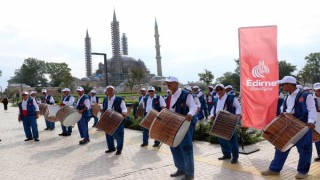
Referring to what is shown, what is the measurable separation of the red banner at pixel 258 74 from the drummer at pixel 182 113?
215cm

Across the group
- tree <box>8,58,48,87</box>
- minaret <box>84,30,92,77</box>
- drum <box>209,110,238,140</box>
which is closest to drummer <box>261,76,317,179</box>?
drum <box>209,110,238,140</box>

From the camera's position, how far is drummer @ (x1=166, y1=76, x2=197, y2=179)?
6145 mm

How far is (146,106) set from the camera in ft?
35.4

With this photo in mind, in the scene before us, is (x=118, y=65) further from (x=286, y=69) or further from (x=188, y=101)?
(x=188, y=101)

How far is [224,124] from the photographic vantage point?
708cm

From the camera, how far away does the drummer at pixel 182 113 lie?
6.14 m

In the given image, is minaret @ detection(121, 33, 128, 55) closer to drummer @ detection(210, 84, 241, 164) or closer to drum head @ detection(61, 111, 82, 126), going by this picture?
drum head @ detection(61, 111, 82, 126)

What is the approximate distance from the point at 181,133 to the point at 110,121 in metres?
3.11

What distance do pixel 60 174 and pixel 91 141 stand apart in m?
4.07

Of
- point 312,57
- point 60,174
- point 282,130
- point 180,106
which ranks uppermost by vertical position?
point 312,57

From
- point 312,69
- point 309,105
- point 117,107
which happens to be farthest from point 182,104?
point 312,69

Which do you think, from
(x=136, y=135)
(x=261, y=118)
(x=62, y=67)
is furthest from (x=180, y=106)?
(x=62, y=67)

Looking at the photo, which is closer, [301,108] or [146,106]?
[301,108]

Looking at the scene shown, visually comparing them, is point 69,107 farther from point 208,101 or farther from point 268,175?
point 208,101
